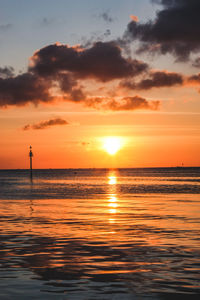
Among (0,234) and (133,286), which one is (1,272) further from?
(0,234)

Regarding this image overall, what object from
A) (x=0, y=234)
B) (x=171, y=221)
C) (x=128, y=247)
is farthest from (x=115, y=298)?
(x=171, y=221)

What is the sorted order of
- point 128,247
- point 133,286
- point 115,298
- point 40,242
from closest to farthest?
point 115,298 < point 133,286 < point 128,247 < point 40,242

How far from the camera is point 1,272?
12.9 meters

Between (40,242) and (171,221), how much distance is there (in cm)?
1008

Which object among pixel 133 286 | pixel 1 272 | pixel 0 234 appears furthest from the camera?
pixel 0 234

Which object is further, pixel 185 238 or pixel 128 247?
pixel 185 238

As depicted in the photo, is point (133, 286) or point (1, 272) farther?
point (1, 272)

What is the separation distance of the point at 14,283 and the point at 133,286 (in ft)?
10.8

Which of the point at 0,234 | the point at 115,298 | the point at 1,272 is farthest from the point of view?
the point at 0,234

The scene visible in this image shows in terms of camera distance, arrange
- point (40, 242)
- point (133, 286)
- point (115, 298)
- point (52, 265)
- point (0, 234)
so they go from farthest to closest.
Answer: point (0, 234) → point (40, 242) → point (52, 265) → point (133, 286) → point (115, 298)

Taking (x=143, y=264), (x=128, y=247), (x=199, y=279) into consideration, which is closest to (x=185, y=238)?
(x=128, y=247)

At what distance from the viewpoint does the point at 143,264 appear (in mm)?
13891

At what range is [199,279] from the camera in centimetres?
1179

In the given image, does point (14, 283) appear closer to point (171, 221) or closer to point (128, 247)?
point (128, 247)
